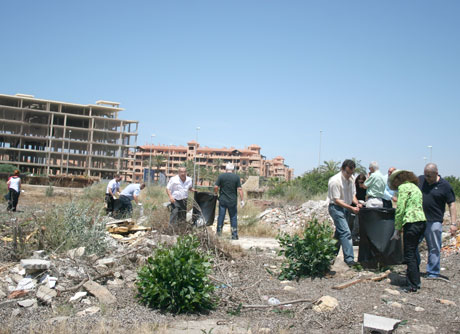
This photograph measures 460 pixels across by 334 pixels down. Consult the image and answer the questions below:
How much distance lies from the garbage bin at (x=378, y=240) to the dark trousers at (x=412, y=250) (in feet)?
2.25

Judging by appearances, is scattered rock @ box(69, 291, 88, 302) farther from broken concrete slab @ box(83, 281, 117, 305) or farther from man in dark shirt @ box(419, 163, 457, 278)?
man in dark shirt @ box(419, 163, 457, 278)

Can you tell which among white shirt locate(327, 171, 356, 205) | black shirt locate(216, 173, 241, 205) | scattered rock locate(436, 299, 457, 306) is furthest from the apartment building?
scattered rock locate(436, 299, 457, 306)

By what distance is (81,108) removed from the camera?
87.1 metres

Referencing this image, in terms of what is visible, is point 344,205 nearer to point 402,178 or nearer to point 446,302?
point 402,178

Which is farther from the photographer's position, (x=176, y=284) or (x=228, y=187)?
(x=228, y=187)

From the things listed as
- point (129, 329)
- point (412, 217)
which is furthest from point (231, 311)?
point (412, 217)

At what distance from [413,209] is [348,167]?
121 cm

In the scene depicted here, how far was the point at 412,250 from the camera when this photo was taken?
19.6 feet

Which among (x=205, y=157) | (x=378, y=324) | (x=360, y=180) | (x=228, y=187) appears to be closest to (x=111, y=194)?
(x=228, y=187)

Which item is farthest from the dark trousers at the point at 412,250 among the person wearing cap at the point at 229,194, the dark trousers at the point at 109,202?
the dark trousers at the point at 109,202

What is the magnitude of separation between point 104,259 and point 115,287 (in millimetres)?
912

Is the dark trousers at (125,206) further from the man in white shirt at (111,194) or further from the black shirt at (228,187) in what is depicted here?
the black shirt at (228,187)

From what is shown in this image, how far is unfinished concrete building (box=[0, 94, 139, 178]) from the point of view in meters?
80.4

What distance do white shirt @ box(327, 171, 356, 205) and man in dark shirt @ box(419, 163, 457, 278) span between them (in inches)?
42.7
